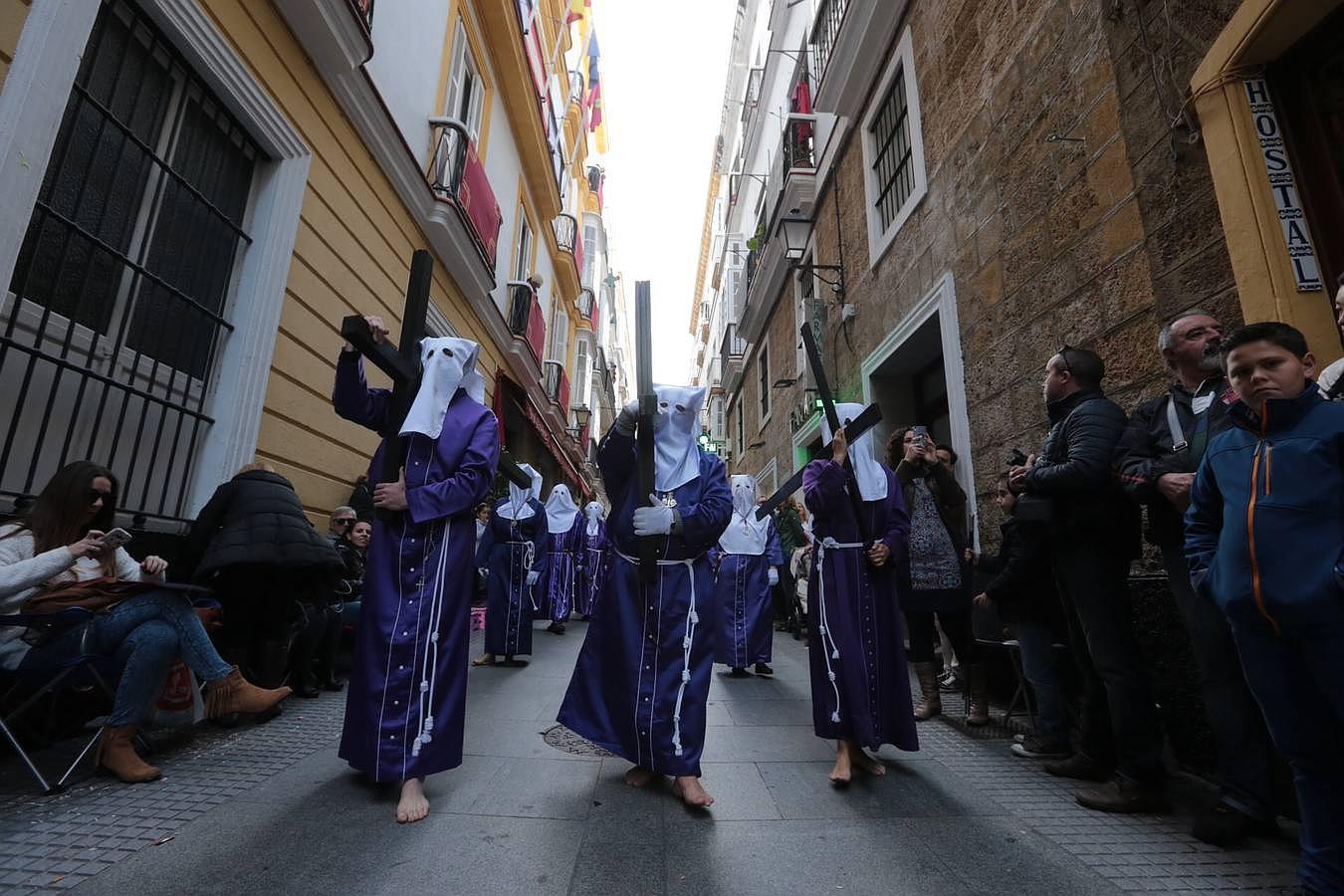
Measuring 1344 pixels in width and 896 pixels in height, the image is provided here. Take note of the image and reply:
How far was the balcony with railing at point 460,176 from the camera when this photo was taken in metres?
7.80

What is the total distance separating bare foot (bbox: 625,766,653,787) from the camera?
109 inches

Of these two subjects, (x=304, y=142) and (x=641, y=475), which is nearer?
(x=641, y=475)

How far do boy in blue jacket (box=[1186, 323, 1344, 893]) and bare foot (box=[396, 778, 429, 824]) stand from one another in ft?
8.94

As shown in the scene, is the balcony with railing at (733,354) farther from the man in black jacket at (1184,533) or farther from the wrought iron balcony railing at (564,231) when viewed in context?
the man in black jacket at (1184,533)

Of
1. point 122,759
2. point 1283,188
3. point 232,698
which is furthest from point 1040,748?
point 122,759

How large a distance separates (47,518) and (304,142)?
3.74 meters

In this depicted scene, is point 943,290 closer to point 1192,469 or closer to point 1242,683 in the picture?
point 1192,469

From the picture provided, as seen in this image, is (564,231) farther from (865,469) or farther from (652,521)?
(652,521)

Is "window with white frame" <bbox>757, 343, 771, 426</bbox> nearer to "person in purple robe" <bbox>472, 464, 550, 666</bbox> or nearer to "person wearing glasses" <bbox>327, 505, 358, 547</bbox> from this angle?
"person in purple robe" <bbox>472, 464, 550, 666</bbox>

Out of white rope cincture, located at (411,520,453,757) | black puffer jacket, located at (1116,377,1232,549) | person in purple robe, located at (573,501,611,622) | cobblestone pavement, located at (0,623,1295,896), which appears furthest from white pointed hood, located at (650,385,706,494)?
person in purple robe, located at (573,501,611,622)

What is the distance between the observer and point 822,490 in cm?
324

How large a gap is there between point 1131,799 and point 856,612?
1.27m

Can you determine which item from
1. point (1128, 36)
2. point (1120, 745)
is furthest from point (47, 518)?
point (1128, 36)

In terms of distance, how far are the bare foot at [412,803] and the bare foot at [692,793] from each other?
Result: 3.18 ft
